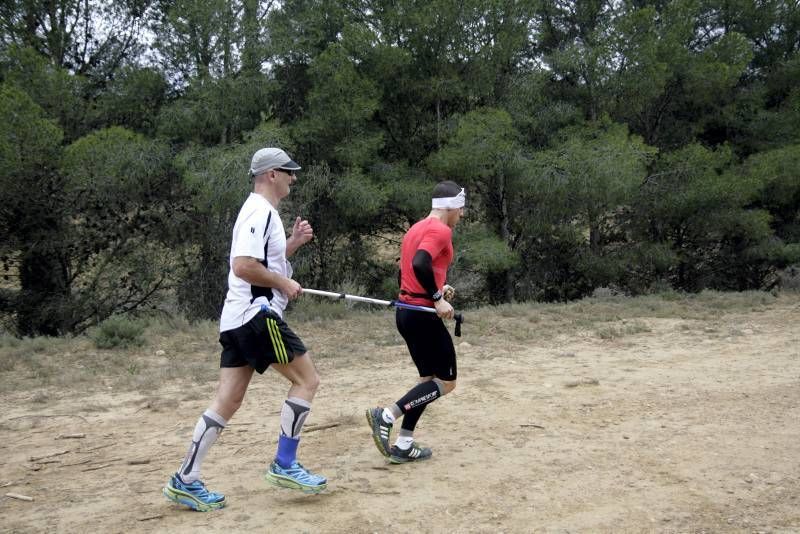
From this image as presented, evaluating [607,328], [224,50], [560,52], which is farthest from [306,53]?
[607,328]

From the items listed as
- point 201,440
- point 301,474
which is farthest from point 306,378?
point 201,440

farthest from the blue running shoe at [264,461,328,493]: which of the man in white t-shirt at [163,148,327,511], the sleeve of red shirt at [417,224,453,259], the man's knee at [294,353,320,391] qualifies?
the sleeve of red shirt at [417,224,453,259]

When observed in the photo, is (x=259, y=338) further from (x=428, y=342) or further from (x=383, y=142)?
(x=383, y=142)

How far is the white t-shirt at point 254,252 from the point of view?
4.01m

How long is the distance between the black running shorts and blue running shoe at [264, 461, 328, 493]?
109cm

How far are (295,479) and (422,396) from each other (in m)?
1.08

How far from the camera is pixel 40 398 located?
700 cm

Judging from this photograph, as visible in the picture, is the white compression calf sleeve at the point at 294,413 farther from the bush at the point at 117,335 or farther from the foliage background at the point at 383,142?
the foliage background at the point at 383,142

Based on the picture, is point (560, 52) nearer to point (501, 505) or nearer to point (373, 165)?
point (373, 165)

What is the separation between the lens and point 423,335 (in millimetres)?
4938

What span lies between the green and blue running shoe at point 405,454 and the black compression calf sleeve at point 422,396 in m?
0.28

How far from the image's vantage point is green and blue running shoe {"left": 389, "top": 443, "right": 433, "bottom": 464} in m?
5.03

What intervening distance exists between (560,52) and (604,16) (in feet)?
5.29

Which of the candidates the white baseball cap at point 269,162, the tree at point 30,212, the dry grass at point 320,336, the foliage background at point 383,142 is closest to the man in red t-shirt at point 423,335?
the white baseball cap at point 269,162
